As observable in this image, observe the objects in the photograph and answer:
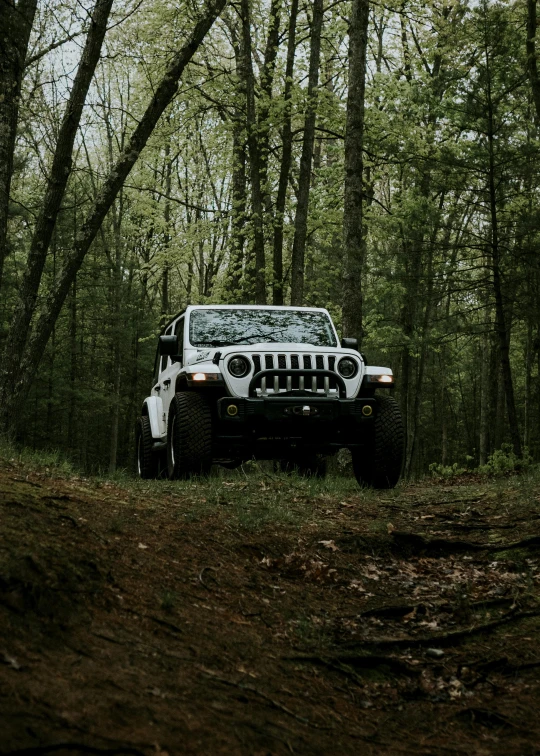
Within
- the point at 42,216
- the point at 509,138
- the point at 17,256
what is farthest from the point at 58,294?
the point at 17,256

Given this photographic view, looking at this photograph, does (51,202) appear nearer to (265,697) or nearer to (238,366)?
(238,366)

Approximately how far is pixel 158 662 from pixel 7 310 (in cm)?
2197

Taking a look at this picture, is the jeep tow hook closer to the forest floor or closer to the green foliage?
the forest floor

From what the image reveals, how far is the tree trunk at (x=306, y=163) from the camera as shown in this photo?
1934 cm

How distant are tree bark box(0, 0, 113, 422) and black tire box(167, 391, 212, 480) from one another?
4281mm

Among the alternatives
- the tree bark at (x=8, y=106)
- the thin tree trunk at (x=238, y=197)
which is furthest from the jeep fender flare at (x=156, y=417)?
the thin tree trunk at (x=238, y=197)

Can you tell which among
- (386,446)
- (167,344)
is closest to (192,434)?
(167,344)

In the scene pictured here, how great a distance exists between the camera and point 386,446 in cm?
953

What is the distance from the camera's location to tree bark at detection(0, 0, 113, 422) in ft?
40.2

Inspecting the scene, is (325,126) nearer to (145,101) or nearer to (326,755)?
(145,101)

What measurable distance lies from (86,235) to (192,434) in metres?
5.25

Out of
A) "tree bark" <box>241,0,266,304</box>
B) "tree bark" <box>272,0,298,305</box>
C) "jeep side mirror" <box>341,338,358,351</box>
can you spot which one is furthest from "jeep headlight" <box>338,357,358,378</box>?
"tree bark" <box>272,0,298,305</box>

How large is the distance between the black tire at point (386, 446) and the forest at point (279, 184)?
543 cm

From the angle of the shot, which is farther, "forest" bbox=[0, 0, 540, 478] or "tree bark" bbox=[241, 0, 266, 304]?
"tree bark" bbox=[241, 0, 266, 304]
